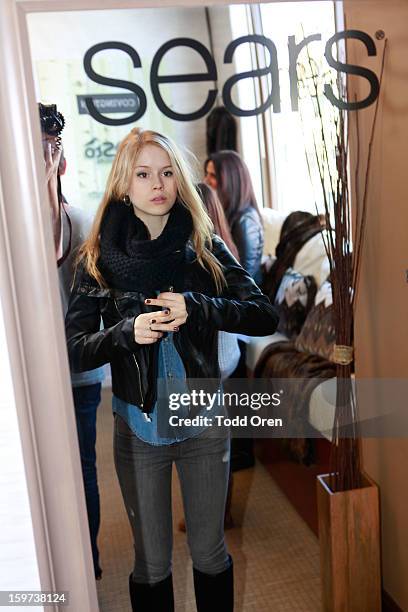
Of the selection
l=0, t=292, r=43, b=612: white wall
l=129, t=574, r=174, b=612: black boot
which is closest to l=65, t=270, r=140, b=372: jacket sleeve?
l=0, t=292, r=43, b=612: white wall

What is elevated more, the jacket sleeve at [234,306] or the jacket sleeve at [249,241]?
the jacket sleeve at [249,241]

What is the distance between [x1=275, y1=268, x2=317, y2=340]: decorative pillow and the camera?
4.12ft

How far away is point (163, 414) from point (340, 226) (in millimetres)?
548

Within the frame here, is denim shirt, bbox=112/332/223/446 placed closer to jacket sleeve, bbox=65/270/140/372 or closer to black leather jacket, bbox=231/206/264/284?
jacket sleeve, bbox=65/270/140/372

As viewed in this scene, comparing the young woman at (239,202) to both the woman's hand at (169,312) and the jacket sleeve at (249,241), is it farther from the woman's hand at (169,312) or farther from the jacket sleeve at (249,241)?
the woman's hand at (169,312)

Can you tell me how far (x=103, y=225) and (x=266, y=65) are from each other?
1.46ft

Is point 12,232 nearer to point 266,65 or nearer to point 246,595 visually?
point 266,65

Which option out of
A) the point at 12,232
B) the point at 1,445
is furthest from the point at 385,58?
the point at 1,445

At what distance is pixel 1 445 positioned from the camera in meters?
1.14

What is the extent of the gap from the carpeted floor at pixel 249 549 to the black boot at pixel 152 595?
0.6 inches

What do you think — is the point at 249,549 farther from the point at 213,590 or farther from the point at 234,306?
the point at 234,306

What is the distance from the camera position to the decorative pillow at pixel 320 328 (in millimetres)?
1304

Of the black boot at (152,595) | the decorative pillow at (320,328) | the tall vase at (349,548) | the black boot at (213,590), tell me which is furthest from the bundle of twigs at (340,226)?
the black boot at (152,595)

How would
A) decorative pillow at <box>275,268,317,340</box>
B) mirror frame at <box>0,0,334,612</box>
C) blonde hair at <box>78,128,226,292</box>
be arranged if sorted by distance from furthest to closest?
1. decorative pillow at <box>275,268,317,340</box>
2. blonde hair at <box>78,128,226,292</box>
3. mirror frame at <box>0,0,334,612</box>
